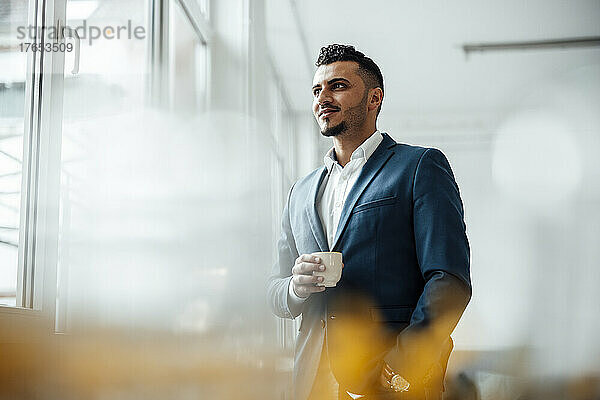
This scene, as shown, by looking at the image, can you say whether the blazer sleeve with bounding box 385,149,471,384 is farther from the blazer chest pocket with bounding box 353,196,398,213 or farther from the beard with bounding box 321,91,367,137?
the beard with bounding box 321,91,367,137

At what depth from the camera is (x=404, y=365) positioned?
925mm

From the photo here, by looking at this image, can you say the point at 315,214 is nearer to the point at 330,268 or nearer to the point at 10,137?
the point at 330,268

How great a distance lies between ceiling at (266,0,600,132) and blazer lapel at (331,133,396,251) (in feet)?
6.09

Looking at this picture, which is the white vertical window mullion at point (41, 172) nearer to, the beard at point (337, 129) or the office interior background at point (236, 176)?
the office interior background at point (236, 176)

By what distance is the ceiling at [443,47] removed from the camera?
116 inches

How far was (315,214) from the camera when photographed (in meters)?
1.07

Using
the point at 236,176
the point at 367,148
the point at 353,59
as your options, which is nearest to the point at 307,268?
the point at 367,148

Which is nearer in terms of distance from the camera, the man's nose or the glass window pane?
the glass window pane

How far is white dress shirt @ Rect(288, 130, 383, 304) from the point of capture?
1.07m

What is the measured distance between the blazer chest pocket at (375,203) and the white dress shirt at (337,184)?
43 mm

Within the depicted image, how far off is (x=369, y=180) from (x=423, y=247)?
13 cm

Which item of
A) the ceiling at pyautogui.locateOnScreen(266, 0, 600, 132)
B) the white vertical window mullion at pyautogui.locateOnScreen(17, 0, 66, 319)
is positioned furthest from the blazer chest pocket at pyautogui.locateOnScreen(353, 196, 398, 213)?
the ceiling at pyautogui.locateOnScreen(266, 0, 600, 132)

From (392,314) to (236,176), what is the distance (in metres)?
1.24

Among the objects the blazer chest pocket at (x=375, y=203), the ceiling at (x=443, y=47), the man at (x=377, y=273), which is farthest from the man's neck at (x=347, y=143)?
the ceiling at (x=443, y=47)
